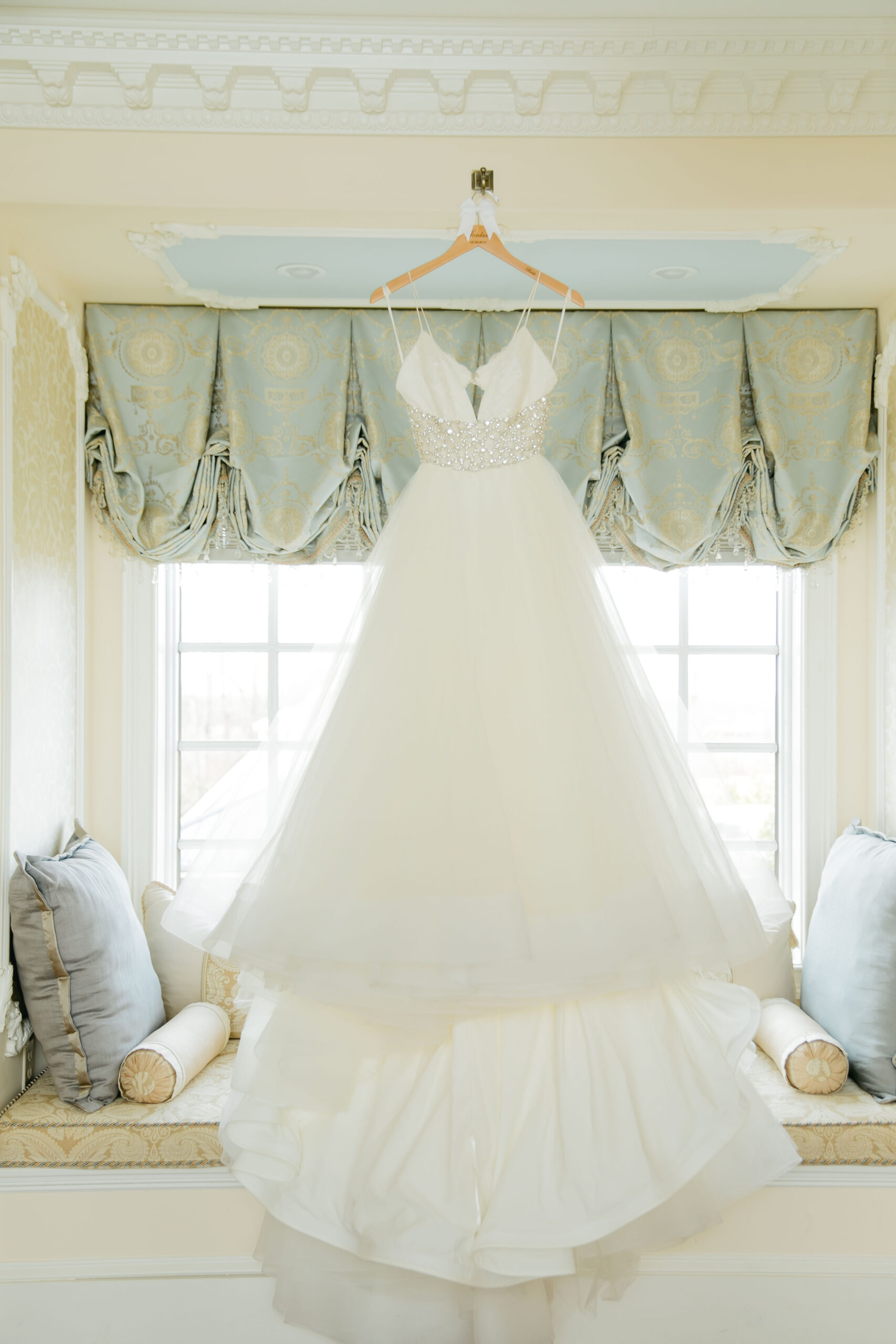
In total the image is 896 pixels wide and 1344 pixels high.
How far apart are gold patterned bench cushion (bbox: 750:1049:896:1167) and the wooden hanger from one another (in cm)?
173

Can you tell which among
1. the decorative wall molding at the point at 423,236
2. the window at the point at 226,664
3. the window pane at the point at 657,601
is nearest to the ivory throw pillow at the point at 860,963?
the window pane at the point at 657,601

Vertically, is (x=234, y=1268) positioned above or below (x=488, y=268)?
below

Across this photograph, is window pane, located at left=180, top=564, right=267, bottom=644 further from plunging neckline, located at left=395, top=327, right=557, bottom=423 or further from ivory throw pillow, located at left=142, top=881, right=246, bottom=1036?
plunging neckline, located at left=395, top=327, right=557, bottom=423

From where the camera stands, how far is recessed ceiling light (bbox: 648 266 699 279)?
2.32 m

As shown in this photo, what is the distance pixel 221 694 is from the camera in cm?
283

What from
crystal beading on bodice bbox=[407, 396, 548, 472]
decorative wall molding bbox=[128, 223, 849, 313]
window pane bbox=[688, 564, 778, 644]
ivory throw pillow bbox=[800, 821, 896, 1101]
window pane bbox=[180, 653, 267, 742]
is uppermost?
decorative wall molding bbox=[128, 223, 849, 313]

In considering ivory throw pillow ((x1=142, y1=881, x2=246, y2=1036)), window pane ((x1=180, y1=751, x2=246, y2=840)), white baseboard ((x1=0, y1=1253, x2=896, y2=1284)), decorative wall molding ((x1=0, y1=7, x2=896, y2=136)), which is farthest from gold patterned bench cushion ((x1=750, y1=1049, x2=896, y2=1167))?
decorative wall molding ((x1=0, y1=7, x2=896, y2=136))

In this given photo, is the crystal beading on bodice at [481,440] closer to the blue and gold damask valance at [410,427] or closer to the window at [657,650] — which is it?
the blue and gold damask valance at [410,427]

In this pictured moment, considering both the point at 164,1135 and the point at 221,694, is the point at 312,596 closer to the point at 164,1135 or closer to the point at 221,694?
the point at 221,694

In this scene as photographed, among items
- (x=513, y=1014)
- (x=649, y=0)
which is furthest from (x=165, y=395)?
(x=513, y=1014)

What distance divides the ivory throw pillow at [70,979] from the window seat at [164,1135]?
0.23 ft

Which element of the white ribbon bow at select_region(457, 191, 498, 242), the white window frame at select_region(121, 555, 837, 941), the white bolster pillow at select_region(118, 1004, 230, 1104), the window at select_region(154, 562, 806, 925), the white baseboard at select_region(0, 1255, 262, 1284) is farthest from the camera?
the window at select_region(154, 562, 806, 925)

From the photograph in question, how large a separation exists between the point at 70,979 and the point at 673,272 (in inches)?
86.5

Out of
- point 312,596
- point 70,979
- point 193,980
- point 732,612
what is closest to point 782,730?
point 732,612
